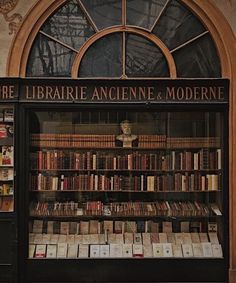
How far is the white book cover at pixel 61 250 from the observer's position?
8438 millimetres

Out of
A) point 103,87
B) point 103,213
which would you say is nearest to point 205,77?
point 103,87

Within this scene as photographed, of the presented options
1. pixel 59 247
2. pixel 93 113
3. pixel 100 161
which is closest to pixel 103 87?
pixel 93 113

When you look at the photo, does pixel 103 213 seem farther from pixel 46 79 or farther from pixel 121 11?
pixel 121 11

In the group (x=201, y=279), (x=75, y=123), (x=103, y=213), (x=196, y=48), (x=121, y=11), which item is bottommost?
(x=201, y=279)

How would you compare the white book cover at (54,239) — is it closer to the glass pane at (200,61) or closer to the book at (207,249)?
the book at (207,249)

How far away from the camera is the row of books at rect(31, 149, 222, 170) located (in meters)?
8.70

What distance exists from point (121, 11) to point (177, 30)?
3.26 ft

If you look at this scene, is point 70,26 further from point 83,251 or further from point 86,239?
point 83,251

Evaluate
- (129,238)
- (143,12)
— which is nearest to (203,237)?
(129,238)

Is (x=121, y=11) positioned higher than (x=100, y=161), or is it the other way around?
(x=121, y=11)

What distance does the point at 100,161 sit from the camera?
8.72m

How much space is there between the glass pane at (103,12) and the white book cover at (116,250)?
3.69 m

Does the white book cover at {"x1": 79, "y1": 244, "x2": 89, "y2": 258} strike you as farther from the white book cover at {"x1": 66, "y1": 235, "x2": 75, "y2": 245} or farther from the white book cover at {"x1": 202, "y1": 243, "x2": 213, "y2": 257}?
the white book cover at {"x1": 202, "y1": 243, "x2": 213, "y2": 257}

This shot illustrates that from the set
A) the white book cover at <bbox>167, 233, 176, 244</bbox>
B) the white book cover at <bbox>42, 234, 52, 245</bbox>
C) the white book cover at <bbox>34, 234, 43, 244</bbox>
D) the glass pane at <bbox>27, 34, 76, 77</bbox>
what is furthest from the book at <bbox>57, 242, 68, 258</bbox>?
the glass pane at <bbox>27, 34, 76, 77</bbox>
